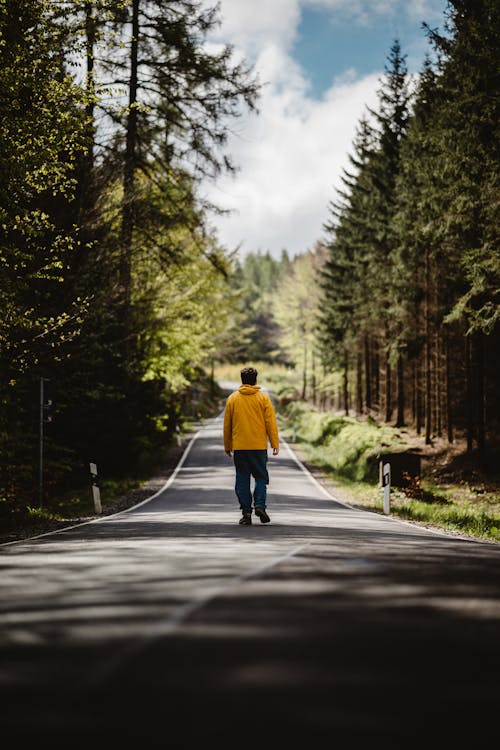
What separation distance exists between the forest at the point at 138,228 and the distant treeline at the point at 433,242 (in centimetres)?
10

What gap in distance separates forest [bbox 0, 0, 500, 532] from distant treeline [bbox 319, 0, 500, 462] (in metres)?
0.10

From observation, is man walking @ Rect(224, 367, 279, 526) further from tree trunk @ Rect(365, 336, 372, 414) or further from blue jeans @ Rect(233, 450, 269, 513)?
tree trunk @ Rect(365, 336, 372, 414)

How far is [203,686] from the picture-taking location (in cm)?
240

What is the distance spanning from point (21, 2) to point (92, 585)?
362 inches

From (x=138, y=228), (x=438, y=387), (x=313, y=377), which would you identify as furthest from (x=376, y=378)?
(x=138, y=228)

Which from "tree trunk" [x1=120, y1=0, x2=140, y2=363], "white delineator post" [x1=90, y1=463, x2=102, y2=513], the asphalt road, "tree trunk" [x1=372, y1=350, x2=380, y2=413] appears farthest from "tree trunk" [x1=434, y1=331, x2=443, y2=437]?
the asphalt road

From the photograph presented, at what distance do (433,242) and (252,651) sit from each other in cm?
2108

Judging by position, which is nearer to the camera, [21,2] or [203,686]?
[203,686]

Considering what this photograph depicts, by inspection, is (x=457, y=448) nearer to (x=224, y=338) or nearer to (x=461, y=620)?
(x=224, y=338)

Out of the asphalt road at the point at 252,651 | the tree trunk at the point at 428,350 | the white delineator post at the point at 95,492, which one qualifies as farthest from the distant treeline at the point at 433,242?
the asphalt road at the point at 252,651

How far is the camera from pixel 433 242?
73.0 feet

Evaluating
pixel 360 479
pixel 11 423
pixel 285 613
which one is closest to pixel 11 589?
pixel 285 613

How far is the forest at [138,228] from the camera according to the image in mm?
10570

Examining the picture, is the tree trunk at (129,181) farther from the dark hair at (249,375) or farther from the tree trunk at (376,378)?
the tree trunk at (376,378)
